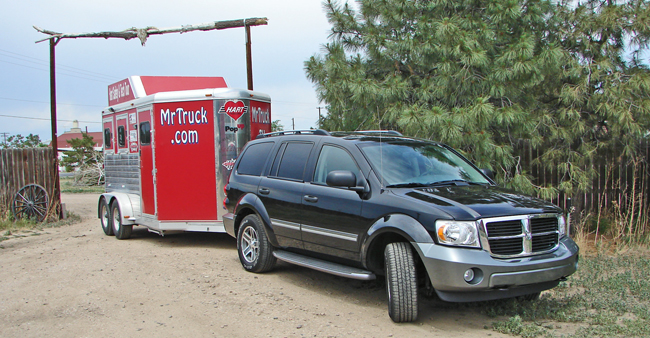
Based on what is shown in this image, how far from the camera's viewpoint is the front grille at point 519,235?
15.3 feet

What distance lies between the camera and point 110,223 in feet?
36.9

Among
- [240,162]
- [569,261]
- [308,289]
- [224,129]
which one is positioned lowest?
[308,289]

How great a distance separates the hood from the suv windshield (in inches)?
9.4

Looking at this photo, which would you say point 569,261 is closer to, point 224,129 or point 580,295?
point 580,295

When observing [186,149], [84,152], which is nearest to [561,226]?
[186,149]

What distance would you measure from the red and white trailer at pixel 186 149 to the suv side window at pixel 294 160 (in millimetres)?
2572

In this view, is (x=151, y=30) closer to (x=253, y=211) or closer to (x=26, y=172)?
(x=26, y=172)

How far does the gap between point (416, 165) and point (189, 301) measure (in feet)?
9.72

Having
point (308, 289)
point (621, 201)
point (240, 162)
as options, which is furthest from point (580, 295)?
point (621, 201)

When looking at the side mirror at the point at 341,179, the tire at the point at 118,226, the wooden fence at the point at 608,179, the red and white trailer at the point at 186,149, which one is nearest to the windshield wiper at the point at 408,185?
the side mirror at the point at 341,179

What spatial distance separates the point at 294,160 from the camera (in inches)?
266

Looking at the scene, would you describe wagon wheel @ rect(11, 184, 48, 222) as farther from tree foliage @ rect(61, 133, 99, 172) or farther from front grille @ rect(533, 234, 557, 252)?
tree foliage @ rect(61, 133, 99, 172)

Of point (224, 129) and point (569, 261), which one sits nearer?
point (569, 261)

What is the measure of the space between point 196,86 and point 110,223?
346cm
